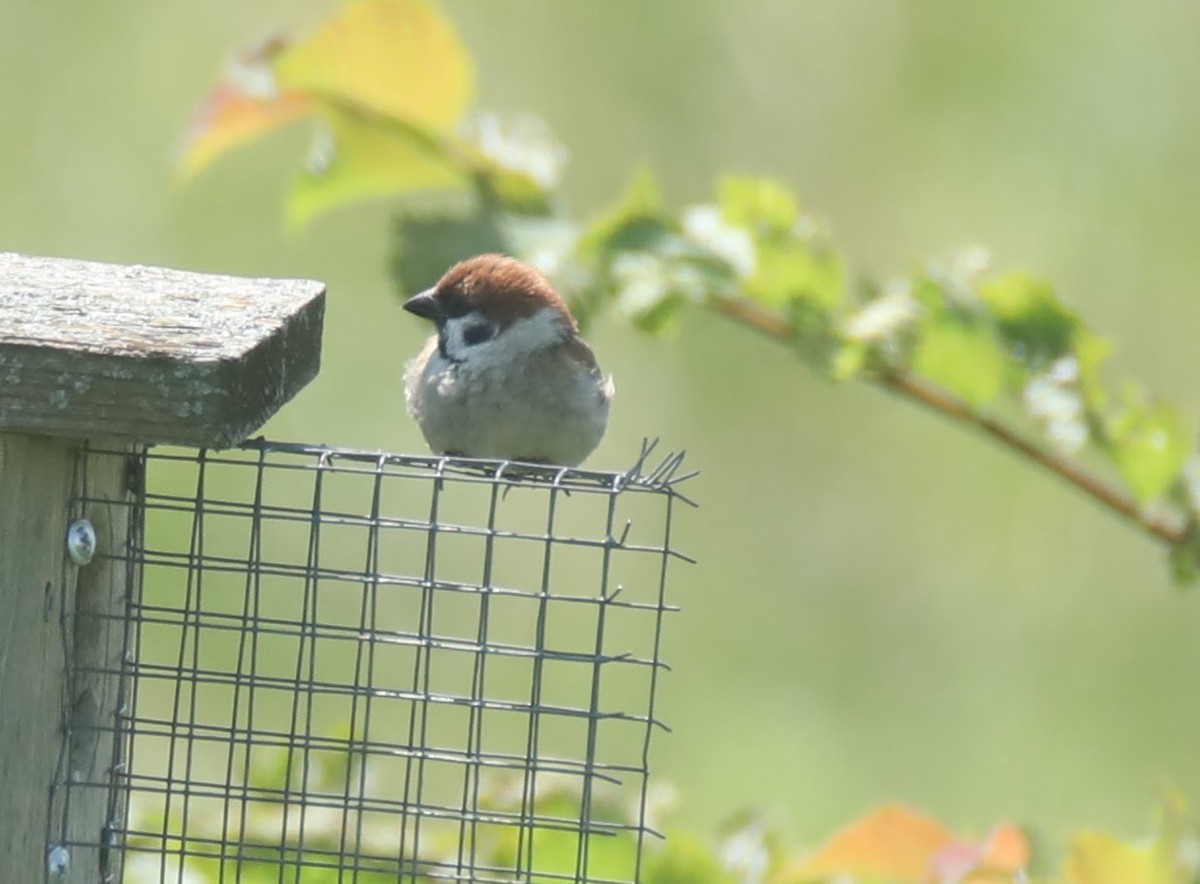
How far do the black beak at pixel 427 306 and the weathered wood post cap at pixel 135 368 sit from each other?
50.3 inches

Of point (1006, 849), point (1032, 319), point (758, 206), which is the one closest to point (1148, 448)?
point (1032, 319)

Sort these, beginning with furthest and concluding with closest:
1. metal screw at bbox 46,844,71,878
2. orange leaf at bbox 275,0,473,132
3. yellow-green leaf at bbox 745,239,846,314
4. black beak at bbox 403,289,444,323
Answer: black beak at bbox 403,289,444,323 → orange leaf at bbox 275,0,473,132 → yellow-green leaf at bbox 745,239,846,314 → metal screw at bbox 46,844,71,878

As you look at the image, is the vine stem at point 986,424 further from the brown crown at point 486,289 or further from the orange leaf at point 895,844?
the orange leaf at point 895,844

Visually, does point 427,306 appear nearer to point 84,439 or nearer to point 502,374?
point 502,374

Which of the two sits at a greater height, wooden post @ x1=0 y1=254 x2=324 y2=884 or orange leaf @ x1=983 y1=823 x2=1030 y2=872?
wooden post @ x1=0 y1=254 x2=324 y2=884

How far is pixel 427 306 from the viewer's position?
12.7ft

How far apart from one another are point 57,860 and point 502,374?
4.58ft

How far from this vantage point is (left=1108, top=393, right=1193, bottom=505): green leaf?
3.11 meters

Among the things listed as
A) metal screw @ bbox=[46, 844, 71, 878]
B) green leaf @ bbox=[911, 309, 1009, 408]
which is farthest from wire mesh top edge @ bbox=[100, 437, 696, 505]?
green leaf @ bbox=[911, 309, 1009, 408]

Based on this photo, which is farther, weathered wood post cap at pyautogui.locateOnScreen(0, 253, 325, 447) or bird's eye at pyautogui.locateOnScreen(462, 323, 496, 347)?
bird's eye at pyautogui.locateOnScreen(462, 323, 496, 347)

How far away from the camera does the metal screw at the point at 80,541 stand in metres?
2.61

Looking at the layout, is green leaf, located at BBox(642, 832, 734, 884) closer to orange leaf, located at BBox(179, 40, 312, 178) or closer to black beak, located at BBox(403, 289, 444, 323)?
black beak, located at BBox(403, 289, 444, 323)

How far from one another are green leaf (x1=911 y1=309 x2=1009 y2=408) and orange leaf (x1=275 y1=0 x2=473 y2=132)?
95 cm

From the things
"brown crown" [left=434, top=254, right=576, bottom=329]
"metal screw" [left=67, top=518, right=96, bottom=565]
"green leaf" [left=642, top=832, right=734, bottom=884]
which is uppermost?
"brown crown" [left=434, top=254, right=576, bottom=329]
